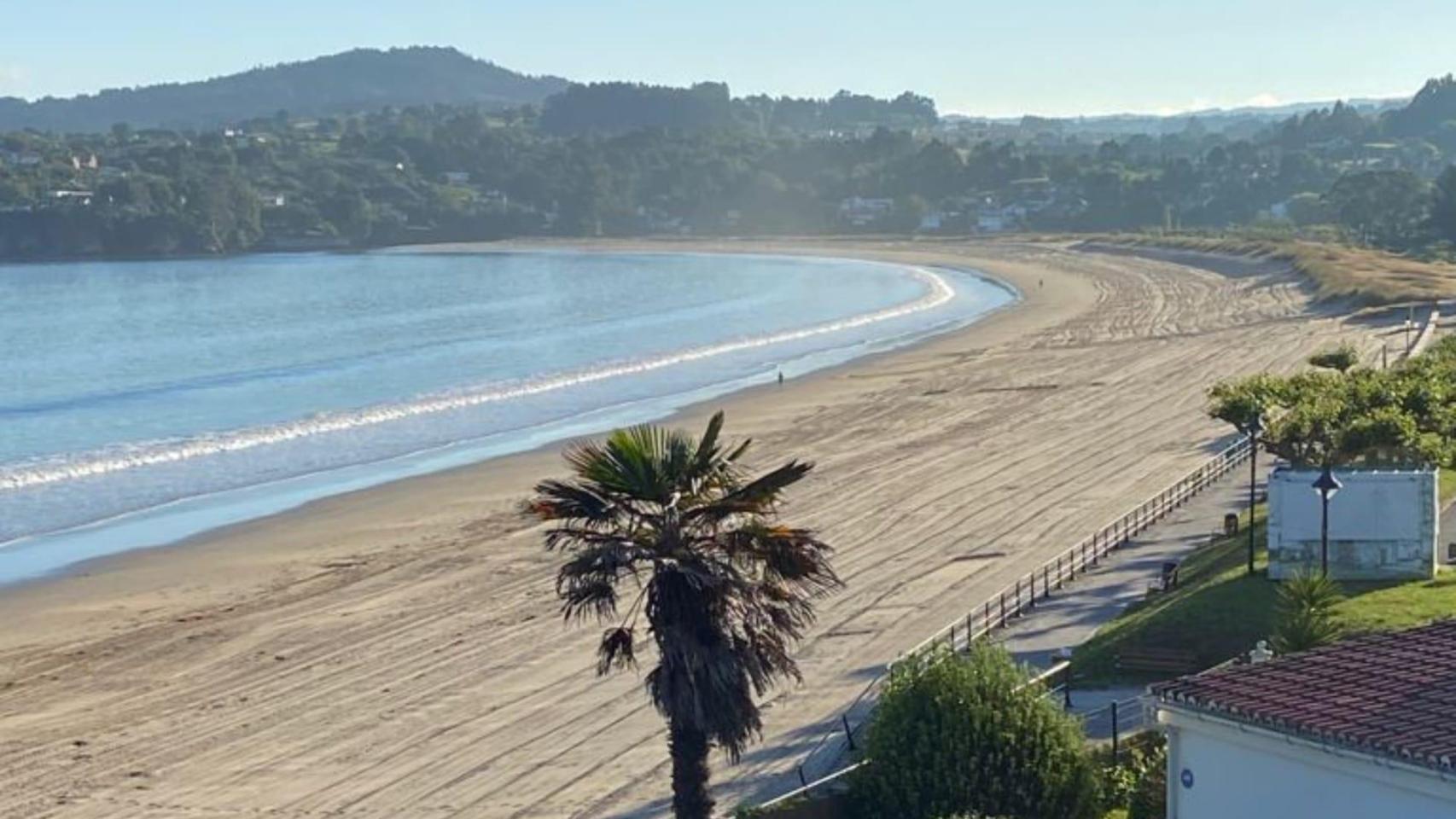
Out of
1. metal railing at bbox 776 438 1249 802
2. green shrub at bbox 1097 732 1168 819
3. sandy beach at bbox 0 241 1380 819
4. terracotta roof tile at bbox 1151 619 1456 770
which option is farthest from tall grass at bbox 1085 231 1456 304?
terracotta roof tile at bbox 1151 619 1456 770

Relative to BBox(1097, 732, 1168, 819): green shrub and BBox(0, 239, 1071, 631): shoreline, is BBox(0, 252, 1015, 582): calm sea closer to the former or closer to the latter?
BBox(0, 239, 1071, 631): shoreline

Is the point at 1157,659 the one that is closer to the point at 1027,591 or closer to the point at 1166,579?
the point at 1166,579

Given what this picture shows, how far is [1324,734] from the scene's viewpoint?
1182 centimetres

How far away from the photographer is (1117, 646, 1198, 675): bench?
1972 centimetres

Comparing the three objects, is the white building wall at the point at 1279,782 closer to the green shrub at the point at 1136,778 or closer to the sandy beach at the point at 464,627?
the green shrub at the point at 1136,778

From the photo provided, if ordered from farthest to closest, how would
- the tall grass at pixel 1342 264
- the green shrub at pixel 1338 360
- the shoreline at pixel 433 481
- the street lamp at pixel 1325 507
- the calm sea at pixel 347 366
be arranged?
the tall grass at pixel 1342 264, the calm sea at pixel 347 366, the green shrub at pixel 1338 360, the shoreline at pixel 433 481, the street lamp at pixel 1325 507

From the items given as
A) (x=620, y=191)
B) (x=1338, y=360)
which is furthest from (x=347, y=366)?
(x=620, y=191)

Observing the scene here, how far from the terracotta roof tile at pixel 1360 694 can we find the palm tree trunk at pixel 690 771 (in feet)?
10.6

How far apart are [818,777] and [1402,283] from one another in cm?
5702

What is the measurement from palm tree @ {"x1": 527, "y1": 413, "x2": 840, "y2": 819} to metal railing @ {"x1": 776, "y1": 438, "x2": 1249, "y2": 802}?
2.77 metres

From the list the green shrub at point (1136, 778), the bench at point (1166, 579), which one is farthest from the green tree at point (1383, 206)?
the green shrub at point (1136, 778)

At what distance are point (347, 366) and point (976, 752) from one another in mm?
52791

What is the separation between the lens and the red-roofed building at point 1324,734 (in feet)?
37.6

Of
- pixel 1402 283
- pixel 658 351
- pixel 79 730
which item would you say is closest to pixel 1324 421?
pixel 79 730
